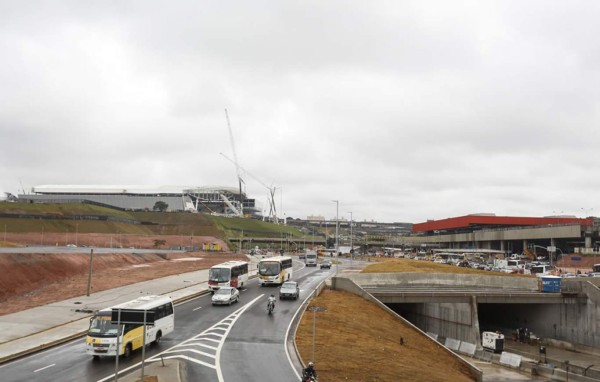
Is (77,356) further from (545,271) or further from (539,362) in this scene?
(545,271)

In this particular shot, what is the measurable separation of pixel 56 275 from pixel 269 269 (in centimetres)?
3400

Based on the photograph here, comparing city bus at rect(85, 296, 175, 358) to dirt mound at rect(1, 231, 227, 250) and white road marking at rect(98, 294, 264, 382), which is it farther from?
dirt mound at rect(1, 231, 227, 250)

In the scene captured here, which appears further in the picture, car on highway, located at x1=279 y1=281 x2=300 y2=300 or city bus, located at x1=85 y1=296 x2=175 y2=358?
car on highway, located at x1=279 y1=281 x2=300 y2=300

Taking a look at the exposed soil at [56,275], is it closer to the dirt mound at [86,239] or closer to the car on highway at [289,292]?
the car on highway at [289,292]

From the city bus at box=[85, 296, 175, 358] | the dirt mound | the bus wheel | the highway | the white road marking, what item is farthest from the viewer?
the dirt mound

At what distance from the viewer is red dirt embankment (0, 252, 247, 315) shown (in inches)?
2299

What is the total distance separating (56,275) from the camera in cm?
7606

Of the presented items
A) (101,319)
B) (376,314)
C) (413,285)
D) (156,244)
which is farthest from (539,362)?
(156,244)

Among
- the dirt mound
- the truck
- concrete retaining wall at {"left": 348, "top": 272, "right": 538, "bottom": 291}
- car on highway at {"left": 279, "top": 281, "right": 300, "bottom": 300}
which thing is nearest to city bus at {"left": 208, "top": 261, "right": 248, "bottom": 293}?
car on highway at {"left": 279, "top": 281, "right": 300, "bottom": 300}

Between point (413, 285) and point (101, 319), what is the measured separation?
199ft

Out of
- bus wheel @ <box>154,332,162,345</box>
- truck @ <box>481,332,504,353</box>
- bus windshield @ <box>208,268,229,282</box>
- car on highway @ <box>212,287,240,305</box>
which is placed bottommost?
truck @ <box>481,332,504,353</box>

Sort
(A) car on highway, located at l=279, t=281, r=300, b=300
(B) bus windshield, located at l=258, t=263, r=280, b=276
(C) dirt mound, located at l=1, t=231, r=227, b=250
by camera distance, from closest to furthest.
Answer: (A) car on highway, located at l=279, t=281, r=300, b=300, (B) bus windshield, located at l=258, t=263, r=280, b=276, (C) dirt mound, located at l=1, t=231, r=227, b=250

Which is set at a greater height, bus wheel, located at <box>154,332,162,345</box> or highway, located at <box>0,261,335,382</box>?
bus wheel, located at <box>154,332,162,345</box>

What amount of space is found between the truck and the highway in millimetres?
28854
